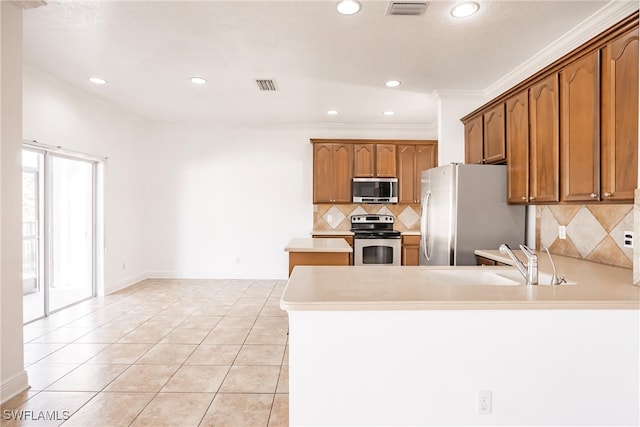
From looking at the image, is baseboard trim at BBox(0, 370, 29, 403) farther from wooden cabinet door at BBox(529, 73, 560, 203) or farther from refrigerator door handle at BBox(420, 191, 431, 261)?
wooden cabinet door at BBox(529, 73, 560, 203)

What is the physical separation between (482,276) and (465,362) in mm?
891

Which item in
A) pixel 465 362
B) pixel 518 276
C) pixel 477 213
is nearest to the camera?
pixel 465 362

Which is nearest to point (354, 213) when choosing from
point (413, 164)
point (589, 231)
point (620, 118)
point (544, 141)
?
point (413, 164)

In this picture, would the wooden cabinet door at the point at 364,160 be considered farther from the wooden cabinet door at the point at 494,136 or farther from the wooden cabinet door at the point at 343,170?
the wooden cabinet door at the point at 494,136

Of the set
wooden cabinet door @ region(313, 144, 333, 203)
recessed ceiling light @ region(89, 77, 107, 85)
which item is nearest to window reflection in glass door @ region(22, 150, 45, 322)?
recessed ceiling light @ region(89, 77, 107, 85)

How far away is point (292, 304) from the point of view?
153 centimetres

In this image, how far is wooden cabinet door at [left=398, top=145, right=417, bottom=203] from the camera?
572 cm

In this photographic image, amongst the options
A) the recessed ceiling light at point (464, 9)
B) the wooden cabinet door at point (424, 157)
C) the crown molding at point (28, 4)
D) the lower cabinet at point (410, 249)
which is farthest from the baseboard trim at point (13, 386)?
the wooden cabinet door at point (424, 157)

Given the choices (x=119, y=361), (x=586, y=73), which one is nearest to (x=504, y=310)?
(x=586, y=73)

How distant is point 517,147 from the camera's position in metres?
3.11

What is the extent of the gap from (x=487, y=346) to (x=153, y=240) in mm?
5722

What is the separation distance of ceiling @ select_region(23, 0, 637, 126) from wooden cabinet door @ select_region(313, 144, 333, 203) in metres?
1.08

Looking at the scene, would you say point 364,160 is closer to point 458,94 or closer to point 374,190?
point 374,190

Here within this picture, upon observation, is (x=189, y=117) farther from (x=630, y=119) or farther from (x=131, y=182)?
(x=630, y=119)
